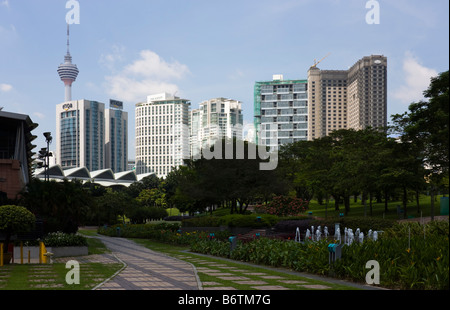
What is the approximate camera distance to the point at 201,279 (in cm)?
1340

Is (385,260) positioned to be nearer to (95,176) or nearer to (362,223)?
(362,223)

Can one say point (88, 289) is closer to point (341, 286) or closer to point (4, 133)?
point (341, 286)

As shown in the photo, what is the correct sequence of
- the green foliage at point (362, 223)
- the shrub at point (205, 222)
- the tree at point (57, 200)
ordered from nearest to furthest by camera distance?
the tree at point (57, 200)
the green foliage at point (362, 223)
the shrub at point (205, 222)

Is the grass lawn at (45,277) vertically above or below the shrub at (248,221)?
above

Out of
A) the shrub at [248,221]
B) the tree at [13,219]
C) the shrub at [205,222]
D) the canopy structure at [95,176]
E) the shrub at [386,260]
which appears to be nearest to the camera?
the shrub at [386,260]

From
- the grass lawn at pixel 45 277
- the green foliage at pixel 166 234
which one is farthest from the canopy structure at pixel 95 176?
the grass lawn at pixel 45 277

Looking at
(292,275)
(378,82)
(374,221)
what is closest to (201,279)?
(292,275)

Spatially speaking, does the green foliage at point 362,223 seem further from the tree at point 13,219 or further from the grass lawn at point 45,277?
the tree at point 13,219

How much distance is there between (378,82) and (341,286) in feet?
647

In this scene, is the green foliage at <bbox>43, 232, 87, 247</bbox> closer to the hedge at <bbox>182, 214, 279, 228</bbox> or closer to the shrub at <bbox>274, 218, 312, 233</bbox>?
the hedge at <bbox>182, 214, 279, 228</bbox>

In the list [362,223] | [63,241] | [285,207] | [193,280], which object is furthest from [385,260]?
[285,207]

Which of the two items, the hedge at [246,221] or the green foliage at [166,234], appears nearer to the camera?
the green foliage at [166,234]

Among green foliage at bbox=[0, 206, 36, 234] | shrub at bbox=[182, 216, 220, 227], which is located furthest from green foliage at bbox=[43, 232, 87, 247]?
shrub at bbox=[182, 216, 220, 227]

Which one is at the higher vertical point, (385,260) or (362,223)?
(385,260)
